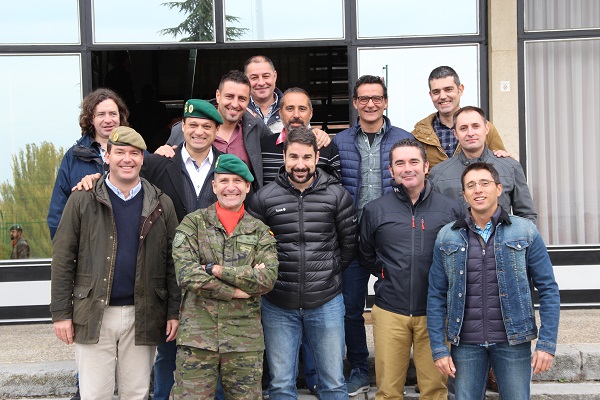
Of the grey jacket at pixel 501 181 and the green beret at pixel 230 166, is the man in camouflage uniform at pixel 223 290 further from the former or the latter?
the grey jacket at pixel 501 181

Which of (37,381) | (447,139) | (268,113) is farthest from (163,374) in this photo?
(447,139)

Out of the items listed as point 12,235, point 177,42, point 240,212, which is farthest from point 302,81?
point 240,212

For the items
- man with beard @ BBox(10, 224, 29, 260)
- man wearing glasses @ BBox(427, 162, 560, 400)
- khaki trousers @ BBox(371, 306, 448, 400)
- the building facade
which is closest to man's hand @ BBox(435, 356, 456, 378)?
man wearing glasses @ BBox(427, 162, 560, 400)

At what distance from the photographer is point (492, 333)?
4070 mm

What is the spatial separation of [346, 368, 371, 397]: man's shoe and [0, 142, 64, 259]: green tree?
3.48 meters

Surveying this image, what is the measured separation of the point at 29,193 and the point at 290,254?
3.67 m

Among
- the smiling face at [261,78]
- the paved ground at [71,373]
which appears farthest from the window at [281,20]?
the paved ground at [71,373]

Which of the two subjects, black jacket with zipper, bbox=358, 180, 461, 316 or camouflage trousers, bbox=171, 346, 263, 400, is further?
black jacket with zipper, bbox=358, 180, 461, 316

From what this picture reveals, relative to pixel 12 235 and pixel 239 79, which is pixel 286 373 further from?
pixel 12 235

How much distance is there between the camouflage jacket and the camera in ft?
13.4

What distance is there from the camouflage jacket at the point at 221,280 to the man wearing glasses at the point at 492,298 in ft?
3.44

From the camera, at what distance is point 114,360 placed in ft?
14.1

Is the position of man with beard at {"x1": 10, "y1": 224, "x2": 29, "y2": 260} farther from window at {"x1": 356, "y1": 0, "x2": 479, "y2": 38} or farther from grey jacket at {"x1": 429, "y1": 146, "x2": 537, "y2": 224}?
grey jacket at {"x1": 429, "y1": 146, "x2": 537, "y2": 224}

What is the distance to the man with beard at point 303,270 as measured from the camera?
4477 millimetres
